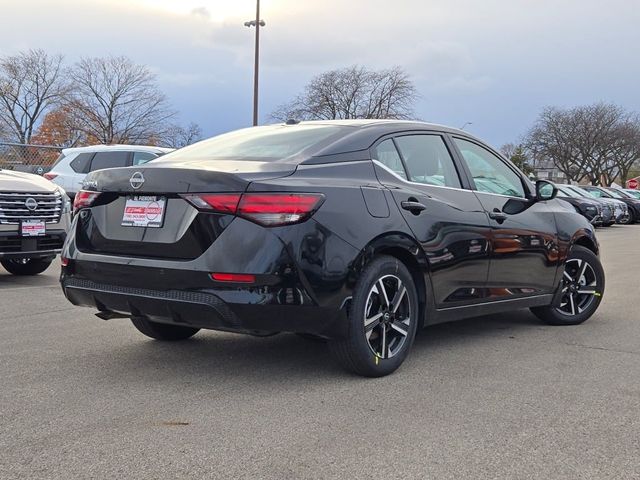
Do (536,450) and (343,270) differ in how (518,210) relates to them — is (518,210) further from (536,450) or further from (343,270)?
(536,450)

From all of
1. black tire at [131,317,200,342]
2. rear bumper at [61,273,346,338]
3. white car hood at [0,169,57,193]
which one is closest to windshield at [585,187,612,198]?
white car hood at [0,169,57,193]

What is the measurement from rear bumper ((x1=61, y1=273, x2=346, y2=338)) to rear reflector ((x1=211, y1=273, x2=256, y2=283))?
0.06 metres

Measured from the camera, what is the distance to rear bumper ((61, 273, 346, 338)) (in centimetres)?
377

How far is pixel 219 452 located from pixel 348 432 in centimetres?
63

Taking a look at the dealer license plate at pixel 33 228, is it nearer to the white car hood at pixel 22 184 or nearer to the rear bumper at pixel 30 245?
the rear bumper at pixel 30 245

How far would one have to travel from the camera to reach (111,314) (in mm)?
4340

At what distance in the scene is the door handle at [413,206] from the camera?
4410 mm

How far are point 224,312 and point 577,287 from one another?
3.64 m

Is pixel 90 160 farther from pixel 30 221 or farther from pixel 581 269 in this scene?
pixel 581 269

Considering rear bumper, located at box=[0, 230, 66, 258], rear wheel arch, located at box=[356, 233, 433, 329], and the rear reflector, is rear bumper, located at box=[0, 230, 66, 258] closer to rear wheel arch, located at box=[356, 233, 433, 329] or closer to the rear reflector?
the rear reflector

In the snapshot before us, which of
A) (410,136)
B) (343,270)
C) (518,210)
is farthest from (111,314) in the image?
(518,210)

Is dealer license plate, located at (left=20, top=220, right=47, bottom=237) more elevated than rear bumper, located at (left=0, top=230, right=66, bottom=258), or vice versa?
dealer license plate, located at (left=20, top=220, right=47, bottom=237)

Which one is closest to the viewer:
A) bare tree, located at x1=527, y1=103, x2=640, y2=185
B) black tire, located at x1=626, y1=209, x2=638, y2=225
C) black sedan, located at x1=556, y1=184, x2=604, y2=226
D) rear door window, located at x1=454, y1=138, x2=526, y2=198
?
rear door window, located at x1=454, y1=138, x2=526, y2=198

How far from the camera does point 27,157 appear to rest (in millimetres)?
16281
